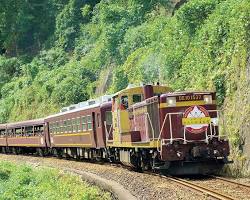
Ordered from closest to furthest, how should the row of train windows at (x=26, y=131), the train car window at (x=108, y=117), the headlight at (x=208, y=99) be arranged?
1. the headlight at (x=208, y=99)
2. the train car window at (x=108, y=117)
3. the row of train windows at (x=26, y=131)

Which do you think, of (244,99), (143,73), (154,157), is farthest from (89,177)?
(143,73)

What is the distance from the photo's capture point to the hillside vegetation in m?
21.4

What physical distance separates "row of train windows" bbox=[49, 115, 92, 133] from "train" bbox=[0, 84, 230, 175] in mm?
50

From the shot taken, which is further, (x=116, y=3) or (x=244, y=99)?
(x=116, y=3)

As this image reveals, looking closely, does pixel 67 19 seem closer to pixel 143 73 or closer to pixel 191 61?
pixel 143 73

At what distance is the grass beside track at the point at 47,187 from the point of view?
50.0 feet

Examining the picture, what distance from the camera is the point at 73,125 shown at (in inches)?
1186

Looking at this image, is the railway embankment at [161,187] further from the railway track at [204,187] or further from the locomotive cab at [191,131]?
the locomotive cab at [191,131]

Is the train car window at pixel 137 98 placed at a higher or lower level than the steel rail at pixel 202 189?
higher

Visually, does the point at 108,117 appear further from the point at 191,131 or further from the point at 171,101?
the point at 191,131

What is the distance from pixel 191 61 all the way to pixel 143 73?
25.6 feet

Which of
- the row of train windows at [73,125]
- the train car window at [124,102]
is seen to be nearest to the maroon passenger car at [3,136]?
the row of train windows at [73,125]

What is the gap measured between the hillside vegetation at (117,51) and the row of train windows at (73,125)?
4.42 m

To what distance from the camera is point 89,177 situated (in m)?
18.9
